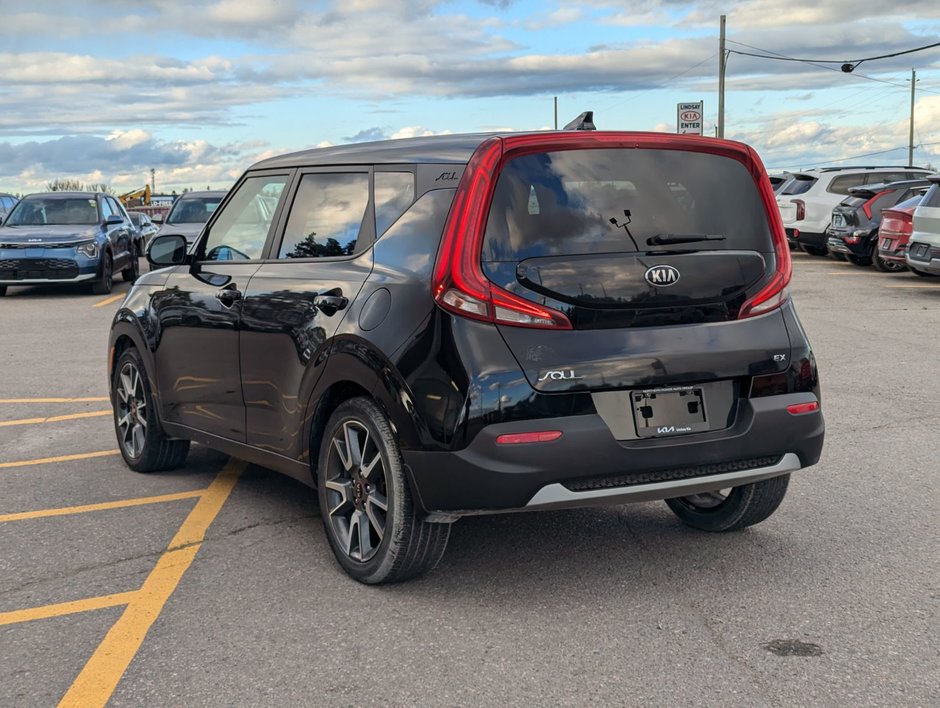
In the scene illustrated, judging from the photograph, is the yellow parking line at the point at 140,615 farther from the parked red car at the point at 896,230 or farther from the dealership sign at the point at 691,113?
the dealership sign at the point at 691,113

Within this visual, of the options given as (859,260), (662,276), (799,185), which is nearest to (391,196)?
(662,276)

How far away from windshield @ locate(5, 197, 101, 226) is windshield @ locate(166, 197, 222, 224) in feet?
5.37

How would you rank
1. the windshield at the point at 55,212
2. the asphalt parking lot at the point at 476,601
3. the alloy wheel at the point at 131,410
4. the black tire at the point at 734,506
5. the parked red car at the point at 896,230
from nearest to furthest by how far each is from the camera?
the asphalt parking lot at the point at 476,601, the black tire at the point at 734,506, the alloy wheel at the point at 131,410, the parked red car at the point at 896,230, the windshield at the point at 55,212

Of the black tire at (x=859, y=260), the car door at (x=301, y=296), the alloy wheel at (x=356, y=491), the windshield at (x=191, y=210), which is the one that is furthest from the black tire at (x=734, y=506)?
the black tire at (x=859, y=260)

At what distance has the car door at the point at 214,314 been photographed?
5.44m

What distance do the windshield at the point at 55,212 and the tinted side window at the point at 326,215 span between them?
15.8m

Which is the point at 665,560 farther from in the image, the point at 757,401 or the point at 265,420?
the point at 265,420

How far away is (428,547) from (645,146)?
1728 mm

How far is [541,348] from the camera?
4.08 m

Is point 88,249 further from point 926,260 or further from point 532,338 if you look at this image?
point 532,338

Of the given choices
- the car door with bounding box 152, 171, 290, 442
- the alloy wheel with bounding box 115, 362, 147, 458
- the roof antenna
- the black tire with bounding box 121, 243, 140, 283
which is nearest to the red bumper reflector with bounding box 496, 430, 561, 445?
the roof antenna

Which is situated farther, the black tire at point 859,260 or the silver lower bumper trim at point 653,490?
the black tire at point 859,260

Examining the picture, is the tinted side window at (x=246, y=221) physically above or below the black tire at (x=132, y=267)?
above

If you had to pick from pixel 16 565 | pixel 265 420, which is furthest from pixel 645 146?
pixel 16 565
